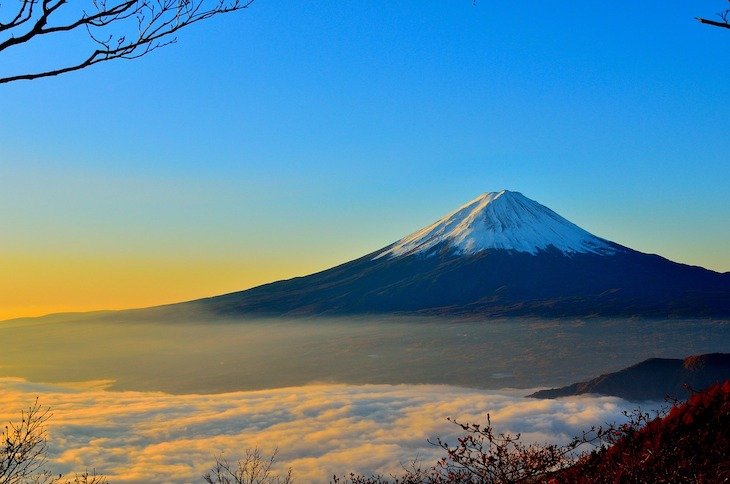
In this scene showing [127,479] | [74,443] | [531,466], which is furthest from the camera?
[74,443]

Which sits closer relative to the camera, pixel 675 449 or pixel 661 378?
pixel 675 449

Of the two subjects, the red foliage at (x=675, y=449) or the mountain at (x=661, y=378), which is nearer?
the red foliage at (x=675, y=449)

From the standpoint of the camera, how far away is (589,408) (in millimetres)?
161000

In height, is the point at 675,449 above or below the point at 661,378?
above

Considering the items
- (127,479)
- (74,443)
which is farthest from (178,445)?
(127,479)

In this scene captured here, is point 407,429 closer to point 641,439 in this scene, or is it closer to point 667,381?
point 667,381

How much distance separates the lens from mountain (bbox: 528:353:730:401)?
14975 centimetres

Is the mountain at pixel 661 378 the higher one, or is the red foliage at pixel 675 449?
the red foliage at pixel 675 449

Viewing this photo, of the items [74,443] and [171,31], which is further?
[74,443]

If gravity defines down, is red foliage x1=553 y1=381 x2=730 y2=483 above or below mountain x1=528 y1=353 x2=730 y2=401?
above

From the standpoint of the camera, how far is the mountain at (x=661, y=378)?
491 ft

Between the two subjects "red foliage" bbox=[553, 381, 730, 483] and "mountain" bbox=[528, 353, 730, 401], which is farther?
"mountain" bbox=[528, 353, 730, 401]

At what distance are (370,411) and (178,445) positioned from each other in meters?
53.9

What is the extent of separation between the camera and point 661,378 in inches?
6398
